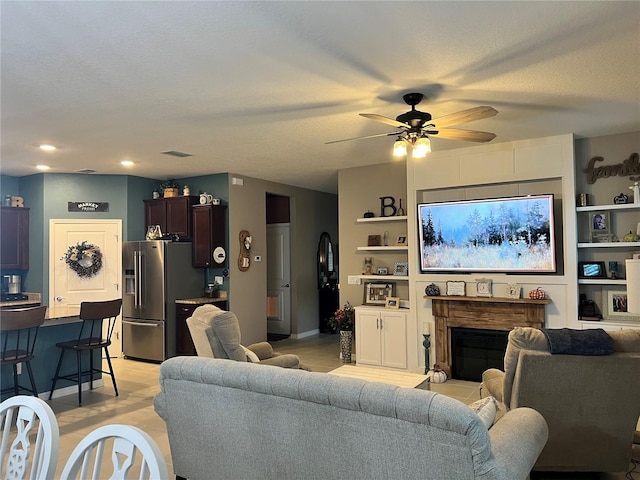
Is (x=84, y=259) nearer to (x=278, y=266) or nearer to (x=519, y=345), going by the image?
(x=278, y=266)

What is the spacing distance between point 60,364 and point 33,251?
2902 mm

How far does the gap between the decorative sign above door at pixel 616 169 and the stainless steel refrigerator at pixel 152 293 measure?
17.3 feet

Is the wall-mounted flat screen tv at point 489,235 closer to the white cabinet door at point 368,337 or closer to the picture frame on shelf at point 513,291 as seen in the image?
the picture frame on shelf at point 513,291

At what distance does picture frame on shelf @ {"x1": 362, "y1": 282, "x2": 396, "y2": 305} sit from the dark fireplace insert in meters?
1.05

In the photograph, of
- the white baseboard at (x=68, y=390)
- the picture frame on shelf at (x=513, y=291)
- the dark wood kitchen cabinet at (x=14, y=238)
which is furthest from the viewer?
the dark wood kitchen cabinet at (x=14, y=238)

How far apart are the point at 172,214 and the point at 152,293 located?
1289 millimetres

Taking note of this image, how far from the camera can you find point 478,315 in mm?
5359

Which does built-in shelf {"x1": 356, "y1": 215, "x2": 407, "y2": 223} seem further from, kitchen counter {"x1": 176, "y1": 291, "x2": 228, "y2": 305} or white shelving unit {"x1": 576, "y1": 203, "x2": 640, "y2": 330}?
kitchen counter {"x1": 176, "y1": 291, "x2": 228, "y2": 305}

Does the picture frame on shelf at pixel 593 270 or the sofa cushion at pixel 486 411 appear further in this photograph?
the picture frame on shelf at pixel 593 270

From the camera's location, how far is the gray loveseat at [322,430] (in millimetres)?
1752

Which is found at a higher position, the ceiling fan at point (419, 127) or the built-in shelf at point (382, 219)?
the ceiling fan at point (419, 127)

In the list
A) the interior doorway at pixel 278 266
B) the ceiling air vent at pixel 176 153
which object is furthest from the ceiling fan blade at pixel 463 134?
the interior doorway at pixel 278 266

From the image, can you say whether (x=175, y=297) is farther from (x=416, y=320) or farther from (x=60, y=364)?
(x=416, y=320)

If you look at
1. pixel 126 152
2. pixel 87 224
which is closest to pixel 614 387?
pixel 126 152
